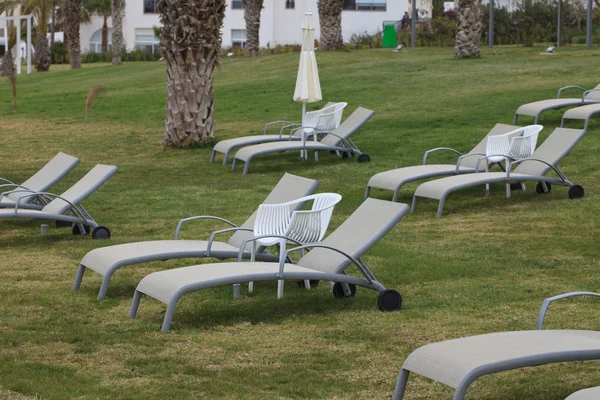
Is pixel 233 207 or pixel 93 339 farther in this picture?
pixel 233 207

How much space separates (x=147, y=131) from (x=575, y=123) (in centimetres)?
881

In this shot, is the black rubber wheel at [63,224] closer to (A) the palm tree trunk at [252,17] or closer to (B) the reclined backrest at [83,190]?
(B) the reclined backrest at [83,190]

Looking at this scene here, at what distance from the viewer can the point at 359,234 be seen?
771 cm

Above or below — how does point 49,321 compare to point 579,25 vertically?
below

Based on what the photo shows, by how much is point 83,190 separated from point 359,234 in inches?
158

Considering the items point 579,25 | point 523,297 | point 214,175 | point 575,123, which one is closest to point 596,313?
point 523,297

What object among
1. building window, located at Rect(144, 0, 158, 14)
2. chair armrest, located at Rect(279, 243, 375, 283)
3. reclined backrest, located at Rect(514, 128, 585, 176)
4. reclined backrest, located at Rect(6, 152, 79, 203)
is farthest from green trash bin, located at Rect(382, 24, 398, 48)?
building window, located at Rect(144, 0, 158, 14)

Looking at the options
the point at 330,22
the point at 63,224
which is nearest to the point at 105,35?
the point at 330,22

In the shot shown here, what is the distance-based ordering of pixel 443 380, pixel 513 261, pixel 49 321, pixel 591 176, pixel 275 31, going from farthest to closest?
pixel 275 31
pixel 591 176
pixel 513 261
pixel 49 321
pixel 443 380

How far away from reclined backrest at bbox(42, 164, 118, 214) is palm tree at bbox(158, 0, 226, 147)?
718cm

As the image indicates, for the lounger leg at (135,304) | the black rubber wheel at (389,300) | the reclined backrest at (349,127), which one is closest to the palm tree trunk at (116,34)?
the reclined backrest at (349,127)

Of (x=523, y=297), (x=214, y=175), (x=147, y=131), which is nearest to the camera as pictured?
(x=523, y=297)

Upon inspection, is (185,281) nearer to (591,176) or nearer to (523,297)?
(523,297)

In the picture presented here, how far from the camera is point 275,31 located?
224ft
